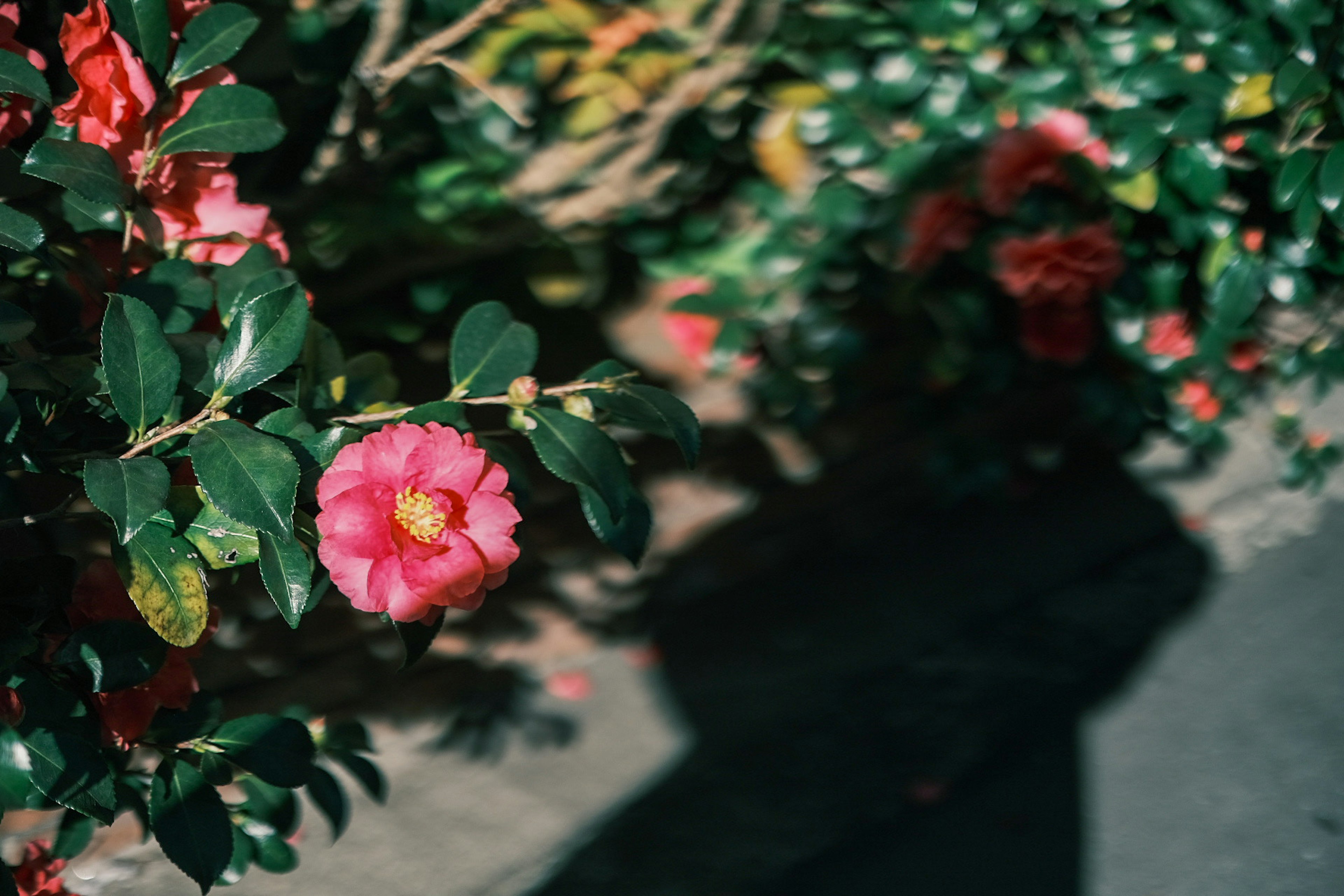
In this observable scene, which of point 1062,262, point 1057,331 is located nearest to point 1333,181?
point 1062,262

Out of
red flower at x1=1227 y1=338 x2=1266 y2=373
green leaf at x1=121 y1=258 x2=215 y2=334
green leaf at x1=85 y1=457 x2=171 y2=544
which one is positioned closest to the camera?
green leaf at x1=85 y1=457 x2=171 y2=544

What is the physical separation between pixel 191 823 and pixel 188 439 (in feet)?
1.04

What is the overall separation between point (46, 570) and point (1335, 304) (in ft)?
8.07

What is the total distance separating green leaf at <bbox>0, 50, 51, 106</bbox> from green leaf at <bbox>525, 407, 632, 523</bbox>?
0.45 meters

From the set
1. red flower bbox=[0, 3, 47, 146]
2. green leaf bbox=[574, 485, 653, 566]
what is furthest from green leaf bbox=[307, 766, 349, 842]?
red flower bbox=[0, 3, 47, 146]

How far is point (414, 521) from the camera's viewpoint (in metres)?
0.81

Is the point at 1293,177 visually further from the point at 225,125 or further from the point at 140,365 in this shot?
the point at 140,365

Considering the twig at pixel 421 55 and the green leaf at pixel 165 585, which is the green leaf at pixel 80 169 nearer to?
the green leaf at pixel 165 585

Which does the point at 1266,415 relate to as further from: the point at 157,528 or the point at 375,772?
the point at 157,528

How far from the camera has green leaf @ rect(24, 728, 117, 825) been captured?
2.64ft

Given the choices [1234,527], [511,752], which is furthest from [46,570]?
[1234,527]

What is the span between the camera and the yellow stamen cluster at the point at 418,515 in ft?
2.63

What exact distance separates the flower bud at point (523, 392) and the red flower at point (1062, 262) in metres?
1.18

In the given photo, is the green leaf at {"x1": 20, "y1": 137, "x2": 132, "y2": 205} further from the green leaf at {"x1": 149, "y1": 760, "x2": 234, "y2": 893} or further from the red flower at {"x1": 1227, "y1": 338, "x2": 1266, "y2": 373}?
the red flower at {"x1": 1227, "y1": 338, "x2": 1266, "y2": 373}
